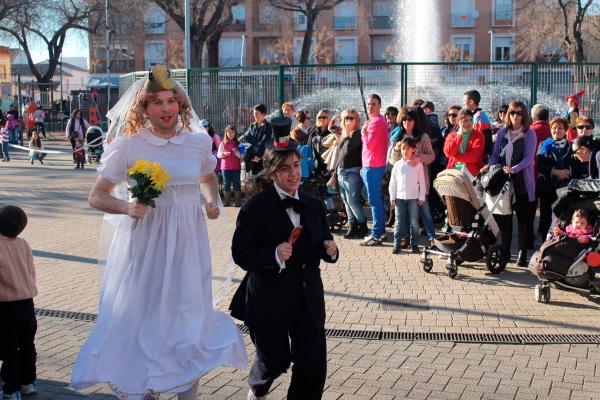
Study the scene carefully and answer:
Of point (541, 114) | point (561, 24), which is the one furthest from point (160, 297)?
point (561, 24)

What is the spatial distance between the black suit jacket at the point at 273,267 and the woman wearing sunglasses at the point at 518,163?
5.14m

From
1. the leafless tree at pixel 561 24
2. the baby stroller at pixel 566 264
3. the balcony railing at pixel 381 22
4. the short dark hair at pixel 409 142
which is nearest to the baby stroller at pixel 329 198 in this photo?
the short dark hair at pixel 409 142

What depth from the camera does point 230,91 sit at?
16141 millimetres

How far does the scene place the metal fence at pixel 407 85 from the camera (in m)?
14.0

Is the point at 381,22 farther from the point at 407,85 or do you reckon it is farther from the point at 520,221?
the point at 520,221

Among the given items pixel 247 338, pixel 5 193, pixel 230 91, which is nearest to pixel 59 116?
pixel 5 193

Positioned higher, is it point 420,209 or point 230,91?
point 230,91

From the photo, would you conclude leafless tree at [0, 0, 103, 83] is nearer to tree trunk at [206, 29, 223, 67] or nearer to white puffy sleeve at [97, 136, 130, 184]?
tree trunk at [206, 29, 223, 67]

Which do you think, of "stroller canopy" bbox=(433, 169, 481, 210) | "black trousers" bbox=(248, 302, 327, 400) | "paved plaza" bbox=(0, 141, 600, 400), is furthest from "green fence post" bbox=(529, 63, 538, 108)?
"black trousers" bbox=(248, 302, 327, 400)

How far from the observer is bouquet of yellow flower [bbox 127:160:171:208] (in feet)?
14.5

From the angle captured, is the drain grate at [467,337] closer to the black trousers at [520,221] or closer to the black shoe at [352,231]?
the black trousers at [520,221]

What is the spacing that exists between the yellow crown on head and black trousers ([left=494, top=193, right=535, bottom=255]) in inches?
220

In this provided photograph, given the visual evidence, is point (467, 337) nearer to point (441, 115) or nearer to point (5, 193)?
point (441, 115)

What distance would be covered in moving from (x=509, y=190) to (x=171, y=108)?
18.3 ft
